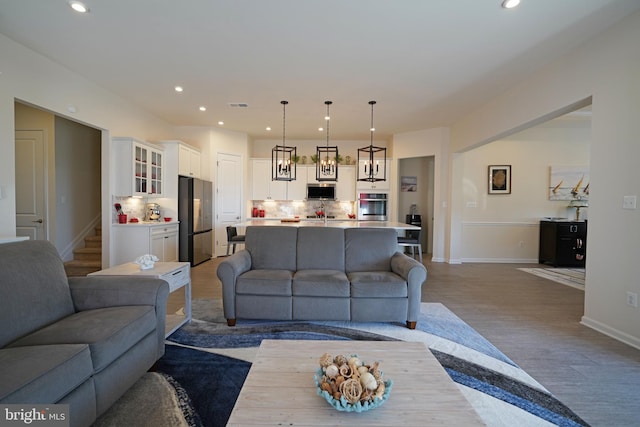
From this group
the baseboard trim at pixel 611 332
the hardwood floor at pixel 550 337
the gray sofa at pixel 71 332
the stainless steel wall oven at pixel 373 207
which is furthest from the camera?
the stainless steel wall oven at pixel 373 207

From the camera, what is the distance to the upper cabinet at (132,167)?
15.2 ft

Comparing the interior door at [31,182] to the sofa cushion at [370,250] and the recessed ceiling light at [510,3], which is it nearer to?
the sofa cushion at [370,250]

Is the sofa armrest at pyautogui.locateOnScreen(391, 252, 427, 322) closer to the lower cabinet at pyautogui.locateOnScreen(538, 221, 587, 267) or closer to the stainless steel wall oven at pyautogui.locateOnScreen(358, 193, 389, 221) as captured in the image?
the stainless steel wall oven at pyautogui.locateOnScreen(358, 193, 389, 221)

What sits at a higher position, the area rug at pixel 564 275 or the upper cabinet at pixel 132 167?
the upper cabinet at pixel 132 167

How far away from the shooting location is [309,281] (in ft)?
9.43

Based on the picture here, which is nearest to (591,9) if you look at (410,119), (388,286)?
(388,286)

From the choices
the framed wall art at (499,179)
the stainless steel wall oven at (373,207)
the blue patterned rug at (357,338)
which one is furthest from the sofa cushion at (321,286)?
the framed wall art at (499,179)

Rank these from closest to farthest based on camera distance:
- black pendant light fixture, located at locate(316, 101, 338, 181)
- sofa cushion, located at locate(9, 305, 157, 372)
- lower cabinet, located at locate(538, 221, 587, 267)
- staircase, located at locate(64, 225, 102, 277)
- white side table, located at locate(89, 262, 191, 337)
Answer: sofa cushion, located at locate(9, 305, 157, 372)
white side table, located at locate(89, 262, 191, 337)
staircase, located at locate(64, 225, 102, 277)
black pendant light fixture, located at locate(316, 101, 338, 181)
lower cabinet, located at locate(538, 221, 587, 267)

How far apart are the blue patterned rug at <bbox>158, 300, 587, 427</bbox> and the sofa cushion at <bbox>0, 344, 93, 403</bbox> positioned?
0.62 meters

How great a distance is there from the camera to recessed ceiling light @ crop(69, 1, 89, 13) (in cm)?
254

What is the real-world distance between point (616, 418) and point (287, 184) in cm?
672


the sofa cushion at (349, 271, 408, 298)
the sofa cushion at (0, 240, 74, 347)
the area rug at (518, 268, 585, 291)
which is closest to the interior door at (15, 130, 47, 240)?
the sofa cushion at (0, 240, 74, 347)

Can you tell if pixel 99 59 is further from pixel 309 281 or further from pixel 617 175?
pixel 617 175

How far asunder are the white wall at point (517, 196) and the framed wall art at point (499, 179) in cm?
9
